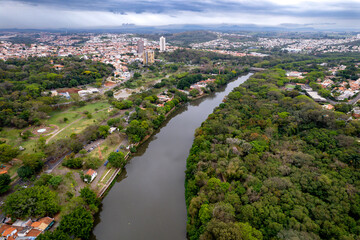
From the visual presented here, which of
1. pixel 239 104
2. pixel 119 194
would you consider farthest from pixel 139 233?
pixel 239 104

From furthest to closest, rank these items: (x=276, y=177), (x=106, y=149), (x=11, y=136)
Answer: (x=11, y=136), (x=106, y=149), (x=276, y=177)

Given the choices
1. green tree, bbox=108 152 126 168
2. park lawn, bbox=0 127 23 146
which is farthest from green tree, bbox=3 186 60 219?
park lawn, bbox=0 127 23 146

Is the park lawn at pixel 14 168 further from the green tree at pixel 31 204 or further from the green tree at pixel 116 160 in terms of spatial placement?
the green tree at pixel 116 160

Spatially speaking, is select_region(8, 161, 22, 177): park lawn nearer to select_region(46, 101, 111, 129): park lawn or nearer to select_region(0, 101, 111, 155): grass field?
select_region(0, 101, 111, 155): grass field

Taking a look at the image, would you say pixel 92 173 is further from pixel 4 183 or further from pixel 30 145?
pixel 30 145

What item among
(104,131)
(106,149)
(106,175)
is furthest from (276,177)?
(104,131)
